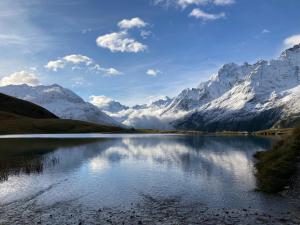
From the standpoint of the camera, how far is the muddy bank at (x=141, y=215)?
1629 inches

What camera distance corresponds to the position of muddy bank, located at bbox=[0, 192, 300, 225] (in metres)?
41.4

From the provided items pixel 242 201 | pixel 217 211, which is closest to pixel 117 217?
pixel 217 211

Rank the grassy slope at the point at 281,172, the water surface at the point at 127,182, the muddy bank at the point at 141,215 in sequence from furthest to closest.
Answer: the grassy slope at the point at 281,172, the water surface at the point at 127,182, the muddy bank at the point at 141,215

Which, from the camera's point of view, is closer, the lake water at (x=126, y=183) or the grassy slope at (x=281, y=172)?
the lake water at (x=126, y=183)

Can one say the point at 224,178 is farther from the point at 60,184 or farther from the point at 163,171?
the point at 60,184

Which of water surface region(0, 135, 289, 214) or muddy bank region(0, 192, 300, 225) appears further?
water surface region(0, 135, 289, 214)

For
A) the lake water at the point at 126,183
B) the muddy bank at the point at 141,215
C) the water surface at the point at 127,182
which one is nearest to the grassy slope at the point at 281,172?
the water surface at the point at 127,182

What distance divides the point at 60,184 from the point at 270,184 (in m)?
33.7

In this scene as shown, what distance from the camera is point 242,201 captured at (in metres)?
51.1

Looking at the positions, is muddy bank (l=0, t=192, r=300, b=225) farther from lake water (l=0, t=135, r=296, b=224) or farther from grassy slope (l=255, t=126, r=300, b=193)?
grassy slope (l=255, t=126, r=300, b=193)

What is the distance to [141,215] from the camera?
44.3 meters

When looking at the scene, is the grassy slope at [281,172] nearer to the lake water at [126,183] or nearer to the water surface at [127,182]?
the water surface at [127,182]

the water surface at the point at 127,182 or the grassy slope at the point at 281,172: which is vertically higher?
the grassy slope at the point at 281,172

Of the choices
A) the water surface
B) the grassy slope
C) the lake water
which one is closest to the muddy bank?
the lake water
